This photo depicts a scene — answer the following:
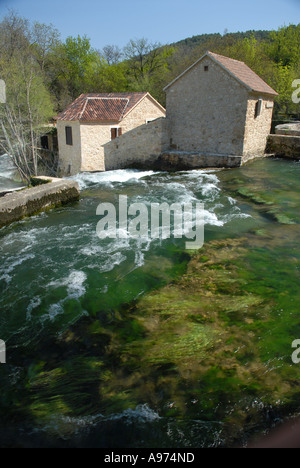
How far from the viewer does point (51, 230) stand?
768cm

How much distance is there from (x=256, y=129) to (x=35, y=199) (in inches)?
422

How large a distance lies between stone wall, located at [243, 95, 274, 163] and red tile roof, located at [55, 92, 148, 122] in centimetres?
791

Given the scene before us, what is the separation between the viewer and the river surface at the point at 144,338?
112 inches

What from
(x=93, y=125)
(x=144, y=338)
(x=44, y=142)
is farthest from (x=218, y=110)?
(x=44, y=142)

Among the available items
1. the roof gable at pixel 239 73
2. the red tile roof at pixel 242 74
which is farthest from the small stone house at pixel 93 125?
the red tile roof at pixel 242 74

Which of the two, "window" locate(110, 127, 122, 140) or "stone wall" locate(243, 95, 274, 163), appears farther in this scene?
"window" locate(110, 127, 122, 140)

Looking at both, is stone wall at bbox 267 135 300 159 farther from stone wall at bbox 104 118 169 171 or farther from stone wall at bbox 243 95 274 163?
stone wall at bbox 104 118 169 171

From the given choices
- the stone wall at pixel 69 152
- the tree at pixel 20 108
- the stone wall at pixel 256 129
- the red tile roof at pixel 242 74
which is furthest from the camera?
the stone wall at pixel 69 152

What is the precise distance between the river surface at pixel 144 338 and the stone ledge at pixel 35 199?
62cm

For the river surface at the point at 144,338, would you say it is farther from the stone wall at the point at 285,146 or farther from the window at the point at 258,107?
the stone wall at the point at 285,146

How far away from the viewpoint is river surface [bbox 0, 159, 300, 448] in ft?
9.31

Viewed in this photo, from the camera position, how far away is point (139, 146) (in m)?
16.5

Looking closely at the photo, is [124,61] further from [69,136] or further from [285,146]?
[285,146]

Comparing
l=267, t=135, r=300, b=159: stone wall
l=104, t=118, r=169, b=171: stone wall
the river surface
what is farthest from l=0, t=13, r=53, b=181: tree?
l=267, t=135, r=300, b=159: stone wall
